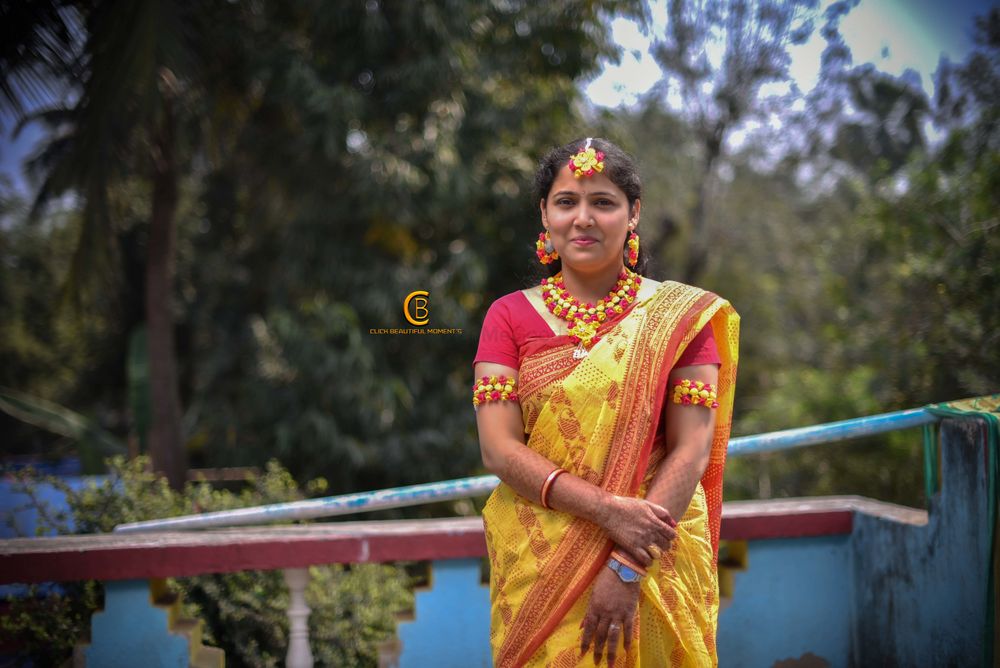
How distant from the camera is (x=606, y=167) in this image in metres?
1.94

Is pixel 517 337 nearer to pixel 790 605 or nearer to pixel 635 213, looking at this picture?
pixel 635 213

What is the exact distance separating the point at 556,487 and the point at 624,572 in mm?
231

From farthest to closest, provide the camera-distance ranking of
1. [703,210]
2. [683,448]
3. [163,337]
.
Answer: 1. [703,210]
2. [163,337]
3. [683,448]

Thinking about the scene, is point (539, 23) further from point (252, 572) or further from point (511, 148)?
point (252, 572)

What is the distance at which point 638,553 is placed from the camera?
1.78m

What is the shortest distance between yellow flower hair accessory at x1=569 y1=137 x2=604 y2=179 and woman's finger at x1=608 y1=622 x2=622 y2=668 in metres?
1.01

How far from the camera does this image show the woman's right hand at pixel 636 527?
1.78 m

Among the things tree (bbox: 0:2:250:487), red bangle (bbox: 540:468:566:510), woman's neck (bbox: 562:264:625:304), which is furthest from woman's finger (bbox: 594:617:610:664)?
tree (bbox: 0:2:250:487)

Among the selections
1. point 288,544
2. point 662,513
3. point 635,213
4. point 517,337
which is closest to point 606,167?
point 635,213

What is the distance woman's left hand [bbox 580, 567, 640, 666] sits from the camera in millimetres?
1793

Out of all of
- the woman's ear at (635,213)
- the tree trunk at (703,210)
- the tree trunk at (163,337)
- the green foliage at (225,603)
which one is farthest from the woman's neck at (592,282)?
the tree trunk at (703,210)

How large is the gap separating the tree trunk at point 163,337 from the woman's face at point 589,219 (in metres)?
7.39

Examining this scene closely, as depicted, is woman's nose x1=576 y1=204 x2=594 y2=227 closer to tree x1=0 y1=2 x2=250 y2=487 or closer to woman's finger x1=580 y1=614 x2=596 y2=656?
woman's finger x1=580 y1=614 x2=596 y2=656

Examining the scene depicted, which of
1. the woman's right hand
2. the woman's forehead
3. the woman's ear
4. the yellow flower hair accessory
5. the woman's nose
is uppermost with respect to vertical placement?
the yellow flower hair accessory
